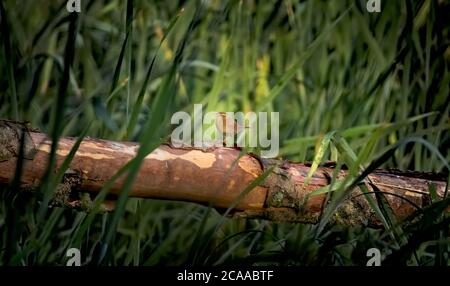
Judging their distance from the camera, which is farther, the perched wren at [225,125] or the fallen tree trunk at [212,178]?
the perched wren at [225,125]

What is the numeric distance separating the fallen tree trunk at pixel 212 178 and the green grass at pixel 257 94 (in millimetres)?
40

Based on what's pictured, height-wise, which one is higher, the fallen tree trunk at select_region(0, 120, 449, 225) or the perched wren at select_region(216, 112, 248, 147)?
the perched wren at select_region(216, 112, 248, 147)

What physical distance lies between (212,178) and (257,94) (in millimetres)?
870

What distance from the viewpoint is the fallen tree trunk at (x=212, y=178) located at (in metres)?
0.90

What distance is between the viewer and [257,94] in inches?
70.7

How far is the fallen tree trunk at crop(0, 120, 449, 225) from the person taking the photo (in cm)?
90

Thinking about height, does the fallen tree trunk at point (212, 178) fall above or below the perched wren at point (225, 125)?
below

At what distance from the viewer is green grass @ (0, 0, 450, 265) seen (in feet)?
3.23

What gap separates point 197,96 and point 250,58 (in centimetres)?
17

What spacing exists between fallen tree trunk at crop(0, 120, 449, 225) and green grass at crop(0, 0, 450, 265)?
0.13 ft

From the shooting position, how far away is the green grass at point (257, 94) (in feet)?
3.23

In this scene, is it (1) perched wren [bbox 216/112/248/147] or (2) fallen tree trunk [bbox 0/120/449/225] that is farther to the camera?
(1) perched wren [bbox 216/112/248/147]

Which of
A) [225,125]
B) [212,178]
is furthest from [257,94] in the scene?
[212,178]
